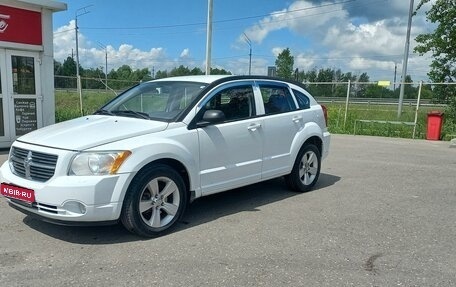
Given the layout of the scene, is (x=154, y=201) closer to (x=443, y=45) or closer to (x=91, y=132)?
(x=91, y=132)

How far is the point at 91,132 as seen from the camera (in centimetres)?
460

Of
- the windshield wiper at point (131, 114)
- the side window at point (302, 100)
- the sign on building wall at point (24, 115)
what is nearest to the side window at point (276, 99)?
the side window at point (302, 100)

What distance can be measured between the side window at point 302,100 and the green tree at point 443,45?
37.7 feet

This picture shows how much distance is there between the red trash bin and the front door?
40.0 feet

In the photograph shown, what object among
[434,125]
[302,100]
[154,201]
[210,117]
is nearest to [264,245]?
[154,201]

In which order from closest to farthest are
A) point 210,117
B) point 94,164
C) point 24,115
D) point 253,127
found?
point 94,164 < point 210,117 < point 253,127 < point 24,115

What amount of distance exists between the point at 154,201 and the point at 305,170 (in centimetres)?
296

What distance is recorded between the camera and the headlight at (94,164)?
13.7ft

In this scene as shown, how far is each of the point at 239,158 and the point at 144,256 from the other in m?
1.92

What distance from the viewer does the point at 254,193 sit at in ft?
21.7

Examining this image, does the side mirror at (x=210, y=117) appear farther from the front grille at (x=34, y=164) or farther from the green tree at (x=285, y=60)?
the green tree at (x=285, y=60)

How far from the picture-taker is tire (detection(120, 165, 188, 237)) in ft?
14.3

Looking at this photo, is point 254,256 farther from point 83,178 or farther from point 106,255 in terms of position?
point 83,178

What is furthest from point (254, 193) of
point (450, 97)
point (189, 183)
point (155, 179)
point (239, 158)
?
point (450, 97)
